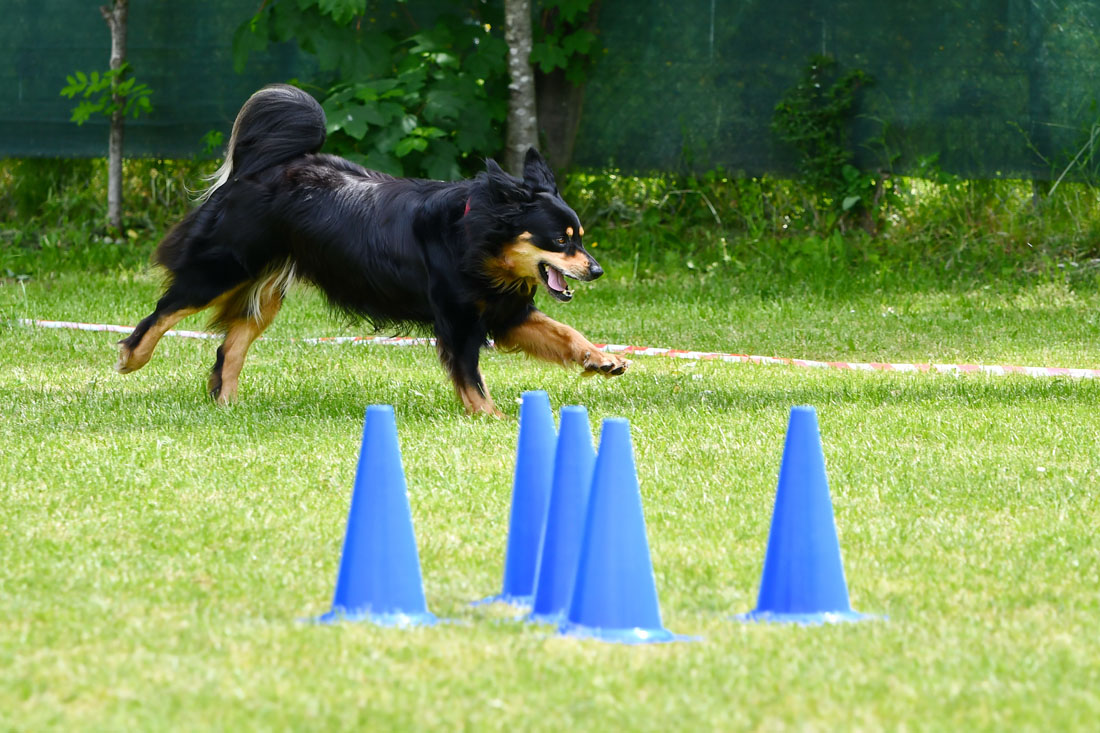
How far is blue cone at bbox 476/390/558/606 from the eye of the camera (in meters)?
3.61

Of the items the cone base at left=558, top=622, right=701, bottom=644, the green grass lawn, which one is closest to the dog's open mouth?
the green grass lawn

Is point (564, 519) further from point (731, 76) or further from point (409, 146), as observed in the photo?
point (731, 76)

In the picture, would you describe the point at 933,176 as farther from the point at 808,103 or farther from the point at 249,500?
the point at 249,500

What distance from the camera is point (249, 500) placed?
15.1ft

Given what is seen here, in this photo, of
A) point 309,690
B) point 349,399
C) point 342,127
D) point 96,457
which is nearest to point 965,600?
point 309,690

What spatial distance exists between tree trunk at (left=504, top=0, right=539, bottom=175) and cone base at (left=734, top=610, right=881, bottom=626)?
28.9 feet

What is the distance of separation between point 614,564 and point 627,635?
0.16 metres

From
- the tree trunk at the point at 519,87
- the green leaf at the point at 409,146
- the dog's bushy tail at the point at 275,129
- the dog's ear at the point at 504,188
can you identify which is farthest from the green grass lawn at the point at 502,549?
the tree trunk at the point at 519,87

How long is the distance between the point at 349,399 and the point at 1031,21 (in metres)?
7.16

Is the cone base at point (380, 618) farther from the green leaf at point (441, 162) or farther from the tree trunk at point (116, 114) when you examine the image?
the tree trunk at point (116, 114)

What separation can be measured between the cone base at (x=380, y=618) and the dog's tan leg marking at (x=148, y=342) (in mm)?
3856

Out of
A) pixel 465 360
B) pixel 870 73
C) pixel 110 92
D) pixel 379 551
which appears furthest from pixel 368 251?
pixel 110 92

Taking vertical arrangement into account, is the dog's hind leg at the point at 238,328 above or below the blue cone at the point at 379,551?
below

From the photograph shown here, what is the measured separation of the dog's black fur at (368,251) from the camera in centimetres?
633
